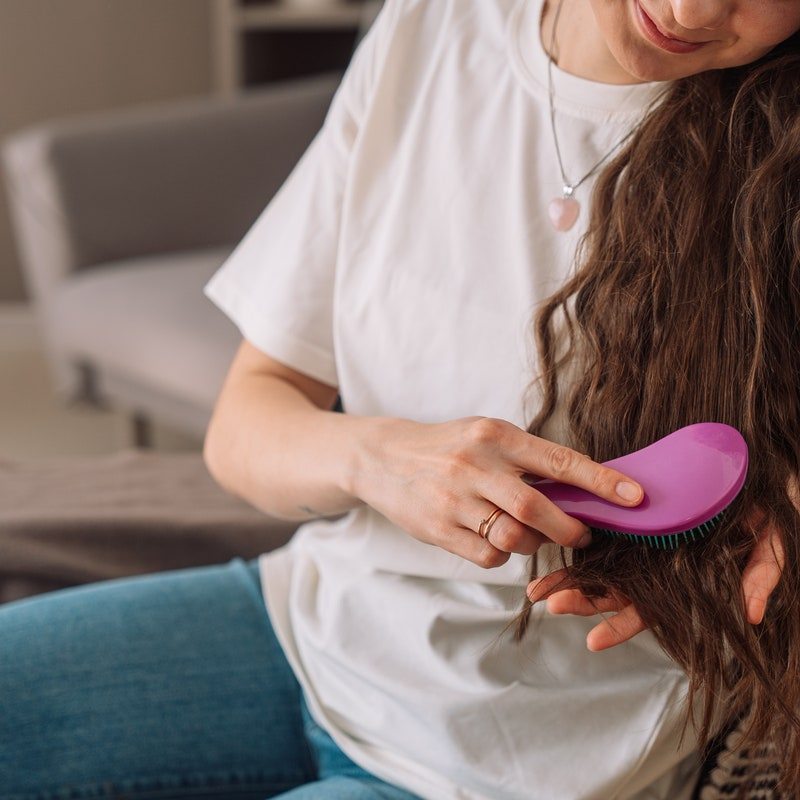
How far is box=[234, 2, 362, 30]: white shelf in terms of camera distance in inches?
119

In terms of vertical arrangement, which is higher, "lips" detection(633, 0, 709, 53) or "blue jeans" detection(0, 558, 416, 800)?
"lips" detection(633, 0, 709, 53)

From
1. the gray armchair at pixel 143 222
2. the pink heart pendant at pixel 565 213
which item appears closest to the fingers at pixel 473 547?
the pink heart pendant at pixel 565 213

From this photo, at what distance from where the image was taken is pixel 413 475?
0.68 meters

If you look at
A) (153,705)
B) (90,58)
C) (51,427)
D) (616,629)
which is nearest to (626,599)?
(616,629)

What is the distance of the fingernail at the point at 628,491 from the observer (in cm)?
61

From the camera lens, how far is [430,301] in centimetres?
79

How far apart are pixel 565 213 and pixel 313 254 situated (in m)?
0.20

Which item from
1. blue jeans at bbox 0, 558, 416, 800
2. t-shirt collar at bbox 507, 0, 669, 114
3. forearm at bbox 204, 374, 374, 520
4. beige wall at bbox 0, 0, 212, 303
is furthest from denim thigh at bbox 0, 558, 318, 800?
beige wall at bbox 0, 0, 212, 303

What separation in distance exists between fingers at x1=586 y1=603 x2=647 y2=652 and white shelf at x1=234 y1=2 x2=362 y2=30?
2650 mm

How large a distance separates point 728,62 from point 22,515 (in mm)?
739

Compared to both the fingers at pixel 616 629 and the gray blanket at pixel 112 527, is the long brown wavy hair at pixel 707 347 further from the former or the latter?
the gray blanket at pixel 112 527

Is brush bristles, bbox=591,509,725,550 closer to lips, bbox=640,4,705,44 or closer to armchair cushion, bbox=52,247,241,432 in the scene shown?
lips, bbox=640,4,705,44

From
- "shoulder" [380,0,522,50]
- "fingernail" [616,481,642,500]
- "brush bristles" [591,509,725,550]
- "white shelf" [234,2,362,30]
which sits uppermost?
"shoulder" [380,0,522,50]

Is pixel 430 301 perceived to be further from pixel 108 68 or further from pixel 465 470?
pixel 108 68
